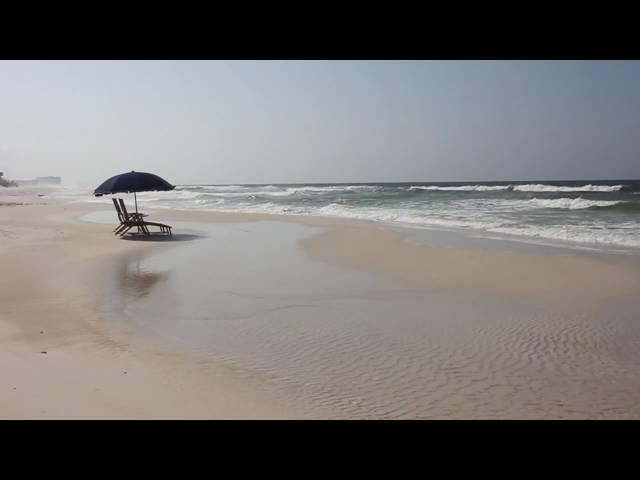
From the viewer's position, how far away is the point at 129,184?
1525 cm

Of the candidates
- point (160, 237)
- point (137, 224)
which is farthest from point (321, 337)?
point (137, 224)

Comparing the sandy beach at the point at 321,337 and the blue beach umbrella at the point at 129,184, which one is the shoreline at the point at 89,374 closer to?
the sandy beach at the point at 321,337

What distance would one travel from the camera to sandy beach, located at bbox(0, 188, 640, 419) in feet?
12.3

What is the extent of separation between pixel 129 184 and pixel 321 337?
40.7ft

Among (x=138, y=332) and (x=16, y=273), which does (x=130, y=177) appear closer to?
(x=16, y=273)

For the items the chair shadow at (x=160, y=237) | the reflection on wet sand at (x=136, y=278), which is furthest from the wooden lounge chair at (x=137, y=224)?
the reflection on wet sand at (x=136, y=278)

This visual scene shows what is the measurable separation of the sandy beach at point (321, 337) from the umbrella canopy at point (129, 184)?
4.94 m

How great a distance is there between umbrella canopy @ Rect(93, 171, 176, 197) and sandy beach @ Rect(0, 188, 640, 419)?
494cm
